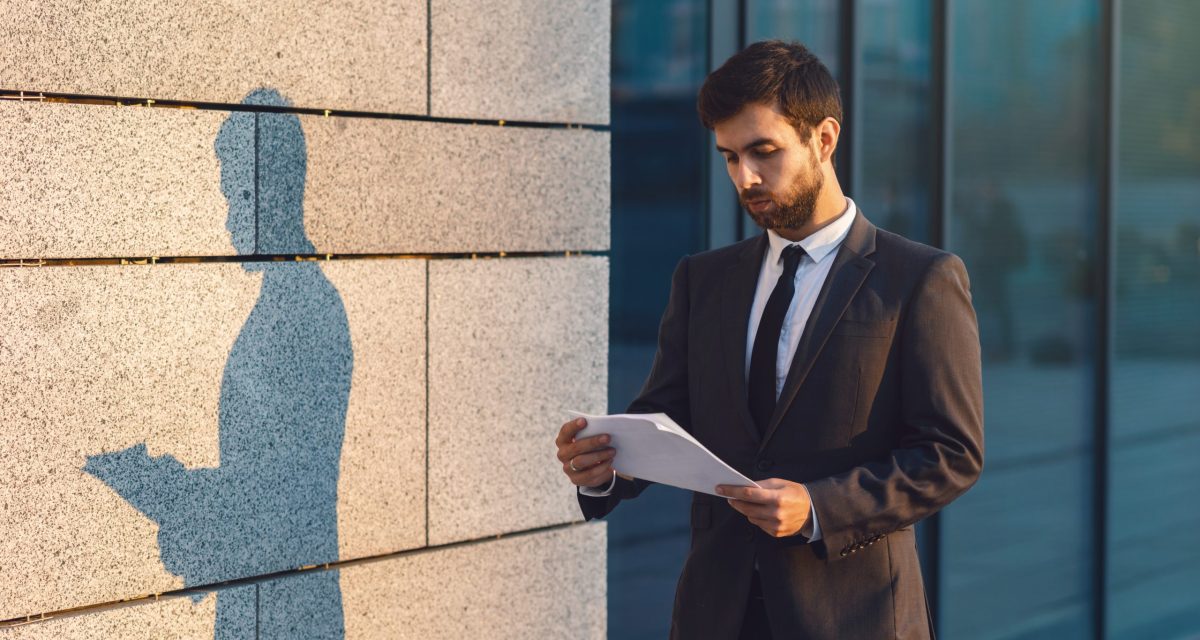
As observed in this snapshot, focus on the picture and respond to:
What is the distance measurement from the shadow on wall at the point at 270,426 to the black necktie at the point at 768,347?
162 centimetres

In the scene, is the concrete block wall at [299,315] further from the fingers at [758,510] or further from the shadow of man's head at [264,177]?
the fingers at [758,510]

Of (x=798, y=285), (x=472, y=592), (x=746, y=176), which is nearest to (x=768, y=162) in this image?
(x=746, y=176)

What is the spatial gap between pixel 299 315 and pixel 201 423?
1.46 feet

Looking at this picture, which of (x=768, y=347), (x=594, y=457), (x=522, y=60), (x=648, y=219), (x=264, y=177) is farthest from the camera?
(x=648, y=219)

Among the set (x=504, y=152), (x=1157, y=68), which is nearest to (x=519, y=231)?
(x=504, y=152)

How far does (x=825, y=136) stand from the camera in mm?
3320

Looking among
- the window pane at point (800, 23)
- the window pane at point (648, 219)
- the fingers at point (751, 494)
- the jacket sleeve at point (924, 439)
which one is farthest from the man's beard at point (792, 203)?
the window pane at point (800, 23)

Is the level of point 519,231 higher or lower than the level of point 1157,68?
lower

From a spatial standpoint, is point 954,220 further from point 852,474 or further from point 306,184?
point 852,474

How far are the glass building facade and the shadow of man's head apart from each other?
1533 millimetres

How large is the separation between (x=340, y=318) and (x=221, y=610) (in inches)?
37.2

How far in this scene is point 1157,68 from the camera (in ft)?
28.0

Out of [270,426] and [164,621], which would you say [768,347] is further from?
[164,621]

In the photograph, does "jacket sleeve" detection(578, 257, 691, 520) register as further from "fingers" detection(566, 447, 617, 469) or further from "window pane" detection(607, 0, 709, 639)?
"window pane" detection(607, 0, 709, 639)
